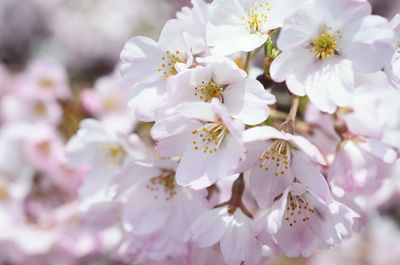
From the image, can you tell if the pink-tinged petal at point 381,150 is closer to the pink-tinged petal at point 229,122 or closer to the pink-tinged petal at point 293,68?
the pink-tinged petal at point 293,68

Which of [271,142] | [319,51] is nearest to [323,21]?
[319,51]

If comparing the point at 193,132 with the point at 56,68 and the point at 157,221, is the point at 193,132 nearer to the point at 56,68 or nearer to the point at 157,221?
the point at 157,221

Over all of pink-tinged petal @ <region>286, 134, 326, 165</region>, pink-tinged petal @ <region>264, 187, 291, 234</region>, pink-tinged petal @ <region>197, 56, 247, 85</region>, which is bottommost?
pink-tinged petal @ <region>264, 187, 291, 234</region>

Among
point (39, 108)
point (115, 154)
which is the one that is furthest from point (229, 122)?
A: point (39, 108)

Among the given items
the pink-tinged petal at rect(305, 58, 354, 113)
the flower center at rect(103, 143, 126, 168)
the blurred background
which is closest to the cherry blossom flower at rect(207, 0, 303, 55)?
the pink-tinged petal at rect(305, 58, 354, 113)

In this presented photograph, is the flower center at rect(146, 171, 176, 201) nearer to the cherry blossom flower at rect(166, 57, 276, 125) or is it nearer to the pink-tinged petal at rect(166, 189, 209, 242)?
the pink-tinged petal at rect(166, 189, 209, 242)

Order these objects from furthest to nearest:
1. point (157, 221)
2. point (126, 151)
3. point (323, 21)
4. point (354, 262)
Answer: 1. point (354, 262)
2. point (126, 151)
3. point (157, 221)
4. point (323, 21)
